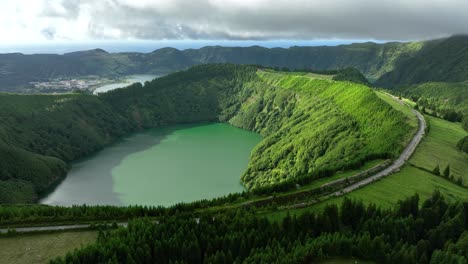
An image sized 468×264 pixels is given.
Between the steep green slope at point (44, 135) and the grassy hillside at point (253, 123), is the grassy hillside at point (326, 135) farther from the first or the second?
the steep green slope at point (44, 135)

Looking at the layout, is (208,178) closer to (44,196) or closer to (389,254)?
(44,196)

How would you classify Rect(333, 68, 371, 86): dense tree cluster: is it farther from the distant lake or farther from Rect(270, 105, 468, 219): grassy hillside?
Rect(270, 105, 468, 219): grassy hillside

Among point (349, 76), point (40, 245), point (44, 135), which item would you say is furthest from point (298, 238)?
point (349, 76)

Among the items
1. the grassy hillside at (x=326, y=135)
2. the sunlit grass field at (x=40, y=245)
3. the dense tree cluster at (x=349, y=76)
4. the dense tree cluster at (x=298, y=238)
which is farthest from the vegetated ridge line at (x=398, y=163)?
the dense tree cluster at (x=349, y=76)

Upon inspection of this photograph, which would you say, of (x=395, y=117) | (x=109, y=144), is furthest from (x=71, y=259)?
(x=109, y=144)

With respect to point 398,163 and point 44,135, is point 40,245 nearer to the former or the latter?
point 398,163

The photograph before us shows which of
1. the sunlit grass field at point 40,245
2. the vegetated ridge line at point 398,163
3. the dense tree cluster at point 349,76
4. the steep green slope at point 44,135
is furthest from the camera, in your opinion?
the dense tree cluster at point 349,76

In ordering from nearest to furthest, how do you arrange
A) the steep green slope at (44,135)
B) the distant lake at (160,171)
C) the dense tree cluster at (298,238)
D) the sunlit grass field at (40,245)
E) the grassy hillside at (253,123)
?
the dense tree cluster at (298,238)
the sunlit grass field at (40,245)
the distant lake at (160,171)
the grassy hillside at (253,123)
the steep green slope at (44,135)
